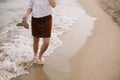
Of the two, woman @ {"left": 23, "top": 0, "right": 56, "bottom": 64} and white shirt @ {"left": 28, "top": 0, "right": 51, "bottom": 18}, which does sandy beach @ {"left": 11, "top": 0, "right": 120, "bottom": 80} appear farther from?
white shirt @ {"left": 28, "top": 0, "right": 51, "bottom": 18}

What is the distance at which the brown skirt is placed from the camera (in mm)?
4867

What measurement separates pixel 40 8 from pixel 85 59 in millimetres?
1427

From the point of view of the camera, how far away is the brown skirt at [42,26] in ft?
16.0

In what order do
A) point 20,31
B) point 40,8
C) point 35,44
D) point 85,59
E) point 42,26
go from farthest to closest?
point 20,31 < point 85,59 < point 35,44 < point 42,26 < point 40,8

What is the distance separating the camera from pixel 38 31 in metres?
4.94

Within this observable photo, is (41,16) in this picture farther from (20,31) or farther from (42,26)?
(20,31)

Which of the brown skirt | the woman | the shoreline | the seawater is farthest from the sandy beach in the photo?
the brown skirt

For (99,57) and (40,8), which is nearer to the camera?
(40,8)

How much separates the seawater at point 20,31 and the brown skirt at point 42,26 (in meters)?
0.69

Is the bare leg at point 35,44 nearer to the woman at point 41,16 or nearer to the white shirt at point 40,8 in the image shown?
the woman at point 41,16

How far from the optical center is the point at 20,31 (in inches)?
279

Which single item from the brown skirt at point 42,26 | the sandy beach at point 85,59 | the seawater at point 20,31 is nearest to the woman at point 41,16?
the brown skirt at point 42,26

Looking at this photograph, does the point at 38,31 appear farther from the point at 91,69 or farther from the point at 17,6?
the point at 17,6

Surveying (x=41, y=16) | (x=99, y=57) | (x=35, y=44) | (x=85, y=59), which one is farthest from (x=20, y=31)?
(x=41, y=16)
